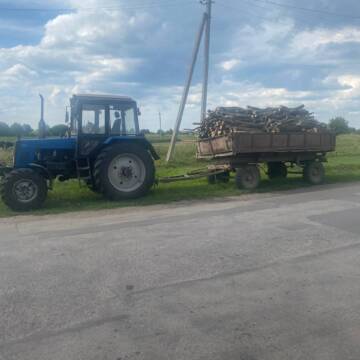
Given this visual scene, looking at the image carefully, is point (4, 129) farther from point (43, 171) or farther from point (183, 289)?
point (183, 289)

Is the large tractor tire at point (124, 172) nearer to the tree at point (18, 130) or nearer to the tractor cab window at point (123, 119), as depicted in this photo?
the tractor cab window at point (123, 119)

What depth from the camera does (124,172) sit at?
11.8 m

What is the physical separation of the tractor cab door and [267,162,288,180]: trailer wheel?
6253 mm

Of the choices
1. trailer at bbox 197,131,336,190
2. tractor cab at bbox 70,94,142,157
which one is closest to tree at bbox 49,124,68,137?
tractor cab at bbox 70,94,142,157

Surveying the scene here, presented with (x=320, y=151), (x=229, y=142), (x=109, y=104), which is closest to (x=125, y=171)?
(x=109, y=104)

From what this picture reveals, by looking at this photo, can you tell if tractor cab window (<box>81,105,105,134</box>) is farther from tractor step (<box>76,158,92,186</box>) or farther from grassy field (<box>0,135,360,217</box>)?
grassy field (<box>0,135,360,217</box>)

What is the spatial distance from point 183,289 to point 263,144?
8.92 m

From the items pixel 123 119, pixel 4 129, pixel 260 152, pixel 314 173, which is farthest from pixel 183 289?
pixel 4 129

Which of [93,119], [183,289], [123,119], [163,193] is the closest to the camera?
[183,289]

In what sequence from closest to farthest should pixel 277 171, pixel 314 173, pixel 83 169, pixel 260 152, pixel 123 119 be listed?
pixel 83 169 < pixel 123 119 < pixel 260 152 < pixel 314 173 < pixel 277 171

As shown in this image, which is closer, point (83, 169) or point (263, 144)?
point (83, 169)

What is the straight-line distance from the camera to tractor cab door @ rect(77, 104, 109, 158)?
37.1 ft

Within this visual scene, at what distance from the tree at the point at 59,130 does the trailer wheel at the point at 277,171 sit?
22.6 feet

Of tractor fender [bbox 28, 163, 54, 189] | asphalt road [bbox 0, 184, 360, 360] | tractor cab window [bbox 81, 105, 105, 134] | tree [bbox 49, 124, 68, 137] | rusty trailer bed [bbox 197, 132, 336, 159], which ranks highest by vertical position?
tractor cab window [bbox 81, 105, 105, 134]
